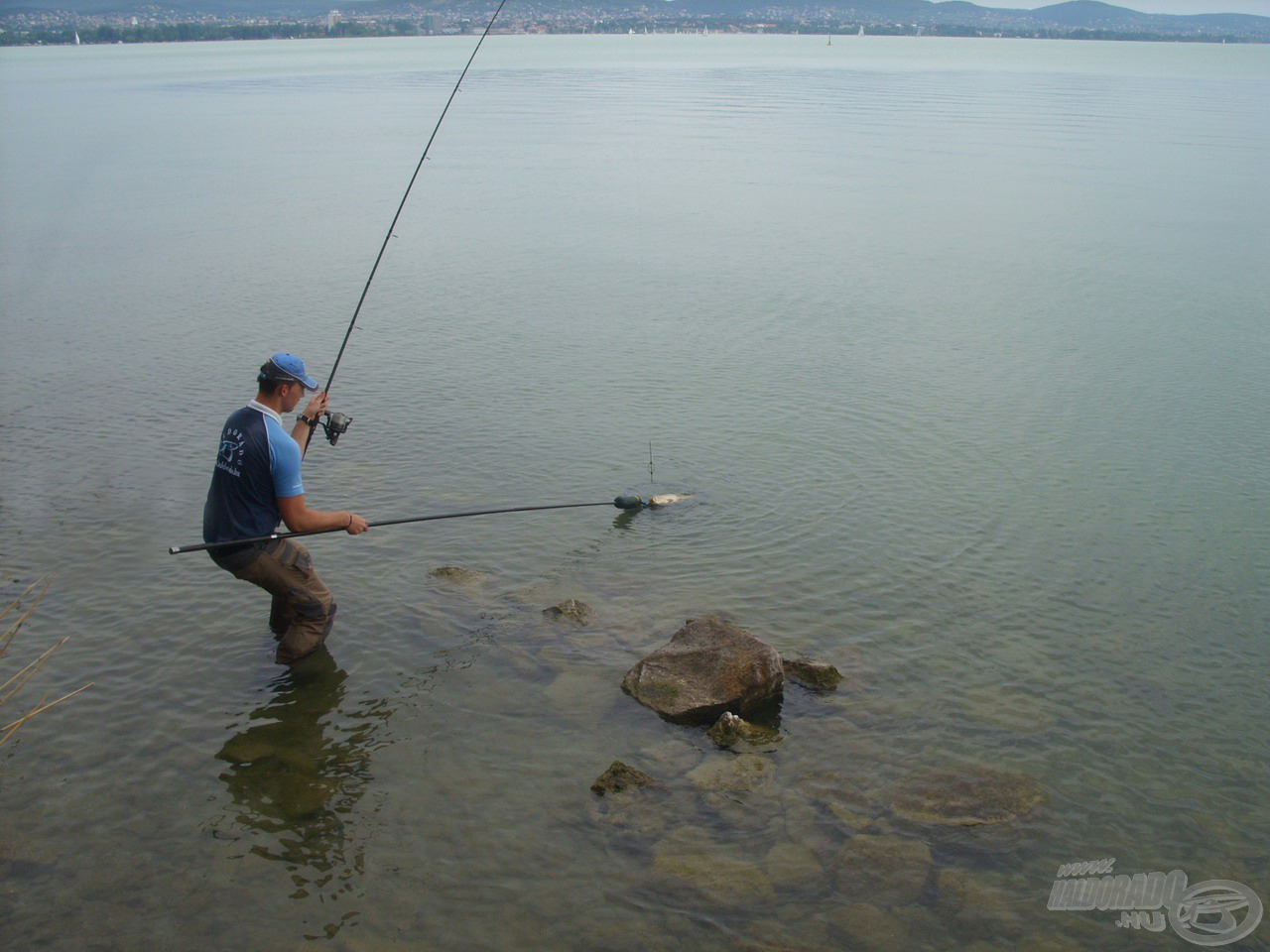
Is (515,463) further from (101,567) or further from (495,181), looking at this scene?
(495,181)

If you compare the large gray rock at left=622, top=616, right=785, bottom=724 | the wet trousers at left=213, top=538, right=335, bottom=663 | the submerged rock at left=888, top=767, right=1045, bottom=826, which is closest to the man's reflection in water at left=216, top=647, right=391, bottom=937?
the wet trousers at left=213, top=538, right=335, bottom=663

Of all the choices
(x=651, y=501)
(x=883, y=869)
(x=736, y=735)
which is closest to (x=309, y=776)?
(x=736, y=735)

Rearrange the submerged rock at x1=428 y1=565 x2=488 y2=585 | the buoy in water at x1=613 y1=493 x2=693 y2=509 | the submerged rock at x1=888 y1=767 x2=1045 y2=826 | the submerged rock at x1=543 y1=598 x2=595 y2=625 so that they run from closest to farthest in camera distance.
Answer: the submerged rock at x1=888 y1=767 x2=1045 y2=826 < the submerged rock at x1=543 y1=598 x2=595 y2=625 < the submerged rock at x1=428 y1=565 x2=488 y2=585 < the buoy in water at x1=613 y1=493 x2=693 y2=509

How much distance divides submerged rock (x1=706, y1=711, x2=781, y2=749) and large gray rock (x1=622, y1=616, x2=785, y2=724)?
0.43 feet

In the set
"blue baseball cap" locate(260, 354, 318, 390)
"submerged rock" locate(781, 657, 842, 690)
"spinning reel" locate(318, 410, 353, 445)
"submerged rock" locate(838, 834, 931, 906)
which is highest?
"blue baseball cap" locate(260, 354, 318, 390)

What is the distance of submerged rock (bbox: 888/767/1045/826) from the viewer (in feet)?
17.9

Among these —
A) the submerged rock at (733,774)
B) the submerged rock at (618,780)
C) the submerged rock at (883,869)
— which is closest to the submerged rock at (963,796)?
the submerged rock at (883,869)

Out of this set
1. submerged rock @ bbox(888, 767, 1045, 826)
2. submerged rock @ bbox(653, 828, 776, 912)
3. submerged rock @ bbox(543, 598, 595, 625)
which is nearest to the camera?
submerged rock @ bbox(653, 828, 776, 912)

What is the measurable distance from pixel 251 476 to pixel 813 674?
3.49 metres

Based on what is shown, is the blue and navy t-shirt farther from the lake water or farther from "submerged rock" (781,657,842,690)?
"submerged rock" (781,657,842,690)

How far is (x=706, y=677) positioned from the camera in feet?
20.5

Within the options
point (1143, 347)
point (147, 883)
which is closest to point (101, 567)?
point (147, 883)

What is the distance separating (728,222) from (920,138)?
1609 cm

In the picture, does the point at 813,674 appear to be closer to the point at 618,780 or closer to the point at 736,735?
the point at 736,735
